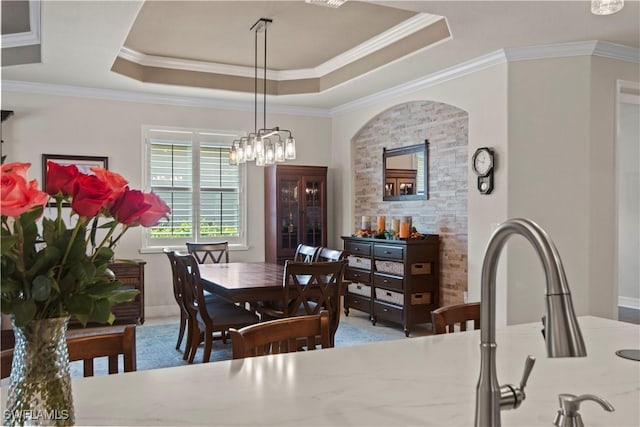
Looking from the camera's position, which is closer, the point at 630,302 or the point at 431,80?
the point at 431,80

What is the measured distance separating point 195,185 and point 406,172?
2.62 m

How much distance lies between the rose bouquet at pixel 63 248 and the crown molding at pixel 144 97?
561cm

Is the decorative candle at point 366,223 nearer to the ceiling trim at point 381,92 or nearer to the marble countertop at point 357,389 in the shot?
the ceiling trim at point 381,92

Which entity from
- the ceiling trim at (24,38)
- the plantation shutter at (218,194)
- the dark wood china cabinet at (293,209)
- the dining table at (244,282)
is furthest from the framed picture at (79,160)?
the dining table at (244,282)

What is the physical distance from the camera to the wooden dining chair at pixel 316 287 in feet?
11.4

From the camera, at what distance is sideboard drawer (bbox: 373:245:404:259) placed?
5.38 m

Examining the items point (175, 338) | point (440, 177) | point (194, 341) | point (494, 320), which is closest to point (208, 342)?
point (194, 341)

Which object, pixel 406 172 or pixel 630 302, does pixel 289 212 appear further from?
pixel 630 302

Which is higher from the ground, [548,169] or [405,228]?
[548,169]

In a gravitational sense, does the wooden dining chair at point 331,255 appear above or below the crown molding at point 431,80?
below

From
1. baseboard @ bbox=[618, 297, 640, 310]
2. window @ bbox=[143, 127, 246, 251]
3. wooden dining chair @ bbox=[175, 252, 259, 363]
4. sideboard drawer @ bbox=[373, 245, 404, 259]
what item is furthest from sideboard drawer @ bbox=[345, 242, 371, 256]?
baseboard @ bbox=[618, 297, 640, 310]

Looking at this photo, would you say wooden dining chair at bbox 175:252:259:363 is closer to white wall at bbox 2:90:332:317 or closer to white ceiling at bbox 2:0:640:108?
white ceiling at bbox 2:0:640:108

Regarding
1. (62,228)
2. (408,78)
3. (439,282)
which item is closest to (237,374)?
A: (62,228)

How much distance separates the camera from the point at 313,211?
265 inches
